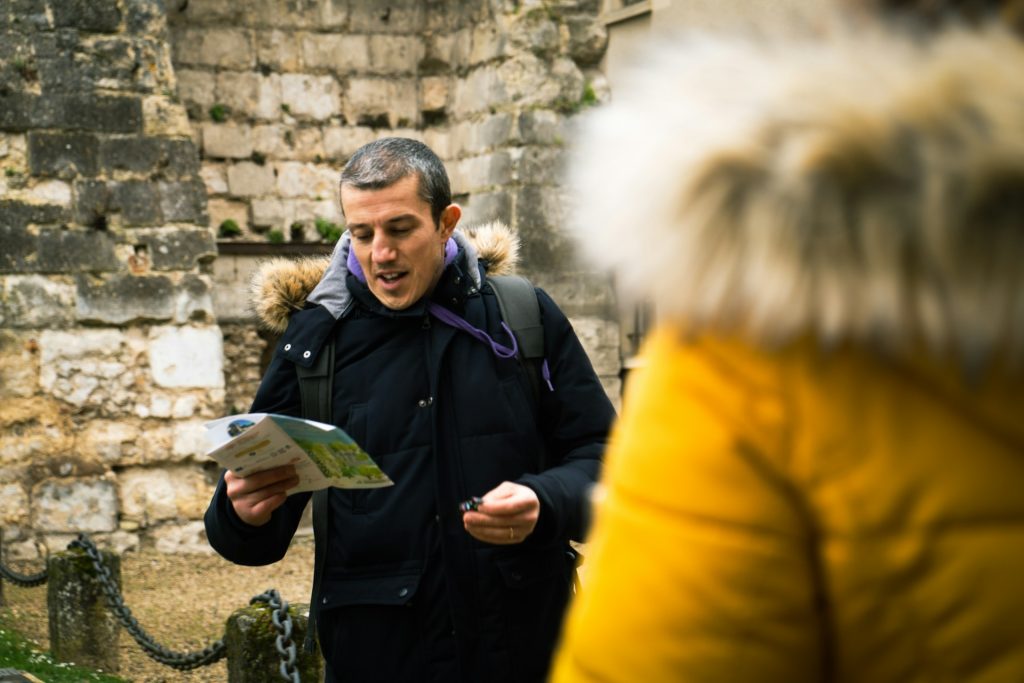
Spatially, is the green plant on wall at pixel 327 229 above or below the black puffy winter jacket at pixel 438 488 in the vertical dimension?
below

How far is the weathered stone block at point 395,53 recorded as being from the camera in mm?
11289

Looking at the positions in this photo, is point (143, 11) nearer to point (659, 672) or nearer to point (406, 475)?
point (406, 475)

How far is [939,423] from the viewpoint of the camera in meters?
1.09

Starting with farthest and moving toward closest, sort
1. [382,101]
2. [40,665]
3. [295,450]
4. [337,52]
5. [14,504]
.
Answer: [382,101], [337,52], [14,504], [40,665], [295,450]

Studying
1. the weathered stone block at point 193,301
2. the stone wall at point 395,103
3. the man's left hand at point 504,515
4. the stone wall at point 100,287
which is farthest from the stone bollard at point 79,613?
the stone wall at point 395,103

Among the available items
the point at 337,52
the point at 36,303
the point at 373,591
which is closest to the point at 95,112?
the point at 36,303

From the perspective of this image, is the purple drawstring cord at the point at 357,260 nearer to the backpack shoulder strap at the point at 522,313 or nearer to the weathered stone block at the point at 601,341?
the backpack shoulder strap at the point at 522,313

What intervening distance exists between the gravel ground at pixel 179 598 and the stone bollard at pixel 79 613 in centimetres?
32

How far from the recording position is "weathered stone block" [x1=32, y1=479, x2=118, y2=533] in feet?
28.3

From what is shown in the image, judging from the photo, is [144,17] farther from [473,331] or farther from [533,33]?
[473,331]

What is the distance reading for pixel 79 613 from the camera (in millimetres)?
6043

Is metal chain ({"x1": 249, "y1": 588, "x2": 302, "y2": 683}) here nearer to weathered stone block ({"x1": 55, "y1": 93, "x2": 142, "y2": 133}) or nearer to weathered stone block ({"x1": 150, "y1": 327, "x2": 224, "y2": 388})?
weathered stone block ({"x1": 150, "y1": 327, "x2": 224, "y2": 388})

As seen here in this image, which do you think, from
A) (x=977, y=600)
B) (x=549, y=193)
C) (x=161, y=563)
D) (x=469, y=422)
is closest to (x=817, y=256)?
(x=977, y=600)

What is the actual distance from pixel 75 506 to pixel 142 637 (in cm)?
369
